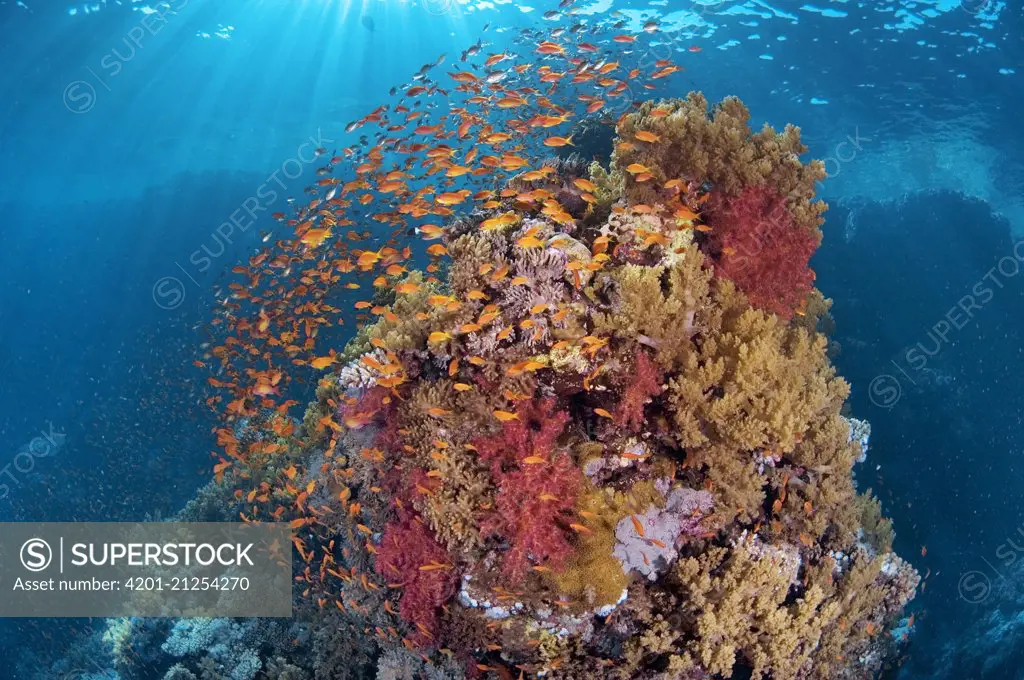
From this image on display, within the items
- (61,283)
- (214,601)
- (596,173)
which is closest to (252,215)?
(61,283)

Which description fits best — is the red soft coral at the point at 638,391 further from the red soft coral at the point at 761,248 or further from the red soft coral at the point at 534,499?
the red soft coral at the point at 761,248

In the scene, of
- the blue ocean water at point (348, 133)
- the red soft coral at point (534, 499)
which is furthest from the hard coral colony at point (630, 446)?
the blue ocean water at point (348, 133)

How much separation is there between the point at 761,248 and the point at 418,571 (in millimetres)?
5336

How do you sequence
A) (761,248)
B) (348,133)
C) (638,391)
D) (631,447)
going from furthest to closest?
(348,133) → (761,248) → (631,447) → (638,391)

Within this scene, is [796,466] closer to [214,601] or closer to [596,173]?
[596,173]

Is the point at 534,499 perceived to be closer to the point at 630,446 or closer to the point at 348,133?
the point at 630,446

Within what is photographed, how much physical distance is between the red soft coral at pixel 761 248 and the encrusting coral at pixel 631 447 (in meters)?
0.03

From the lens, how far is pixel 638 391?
570 centimetres

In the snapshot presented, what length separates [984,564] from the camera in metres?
14.4

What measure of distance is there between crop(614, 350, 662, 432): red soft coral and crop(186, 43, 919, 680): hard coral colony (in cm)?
2

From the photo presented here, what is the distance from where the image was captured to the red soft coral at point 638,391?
18.7ft

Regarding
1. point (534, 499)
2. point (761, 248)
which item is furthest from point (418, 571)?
point (761, 248)

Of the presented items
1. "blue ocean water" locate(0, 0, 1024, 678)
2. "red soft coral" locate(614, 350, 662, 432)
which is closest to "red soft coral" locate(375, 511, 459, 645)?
"red soft coral" locate(614, 350, 662, 432)

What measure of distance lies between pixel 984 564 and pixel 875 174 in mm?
21810
